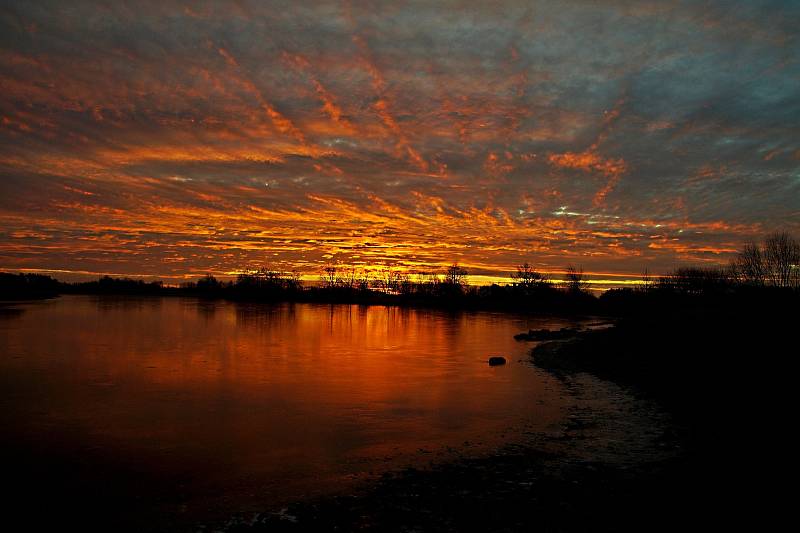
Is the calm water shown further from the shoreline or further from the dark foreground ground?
the dark foreground ground

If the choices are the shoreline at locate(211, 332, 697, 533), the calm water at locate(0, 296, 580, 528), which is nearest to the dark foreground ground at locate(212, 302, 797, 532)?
the shoreline at locate(211, 332, 697, 533)

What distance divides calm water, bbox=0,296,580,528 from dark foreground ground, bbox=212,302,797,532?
129cm

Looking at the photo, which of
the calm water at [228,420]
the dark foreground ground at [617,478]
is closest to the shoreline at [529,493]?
the dark foreground ground at [617,478]

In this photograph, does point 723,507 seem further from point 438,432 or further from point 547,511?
point 438,432

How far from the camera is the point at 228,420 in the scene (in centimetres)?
2009

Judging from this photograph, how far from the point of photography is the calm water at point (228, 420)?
12.9 metres

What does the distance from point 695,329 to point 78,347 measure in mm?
45752

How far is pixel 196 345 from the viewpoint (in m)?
45.2

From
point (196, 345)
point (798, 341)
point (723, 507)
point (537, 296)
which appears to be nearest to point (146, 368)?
point (196, 345)

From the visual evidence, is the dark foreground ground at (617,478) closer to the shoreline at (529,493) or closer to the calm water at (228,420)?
the shoreline at (529,493)

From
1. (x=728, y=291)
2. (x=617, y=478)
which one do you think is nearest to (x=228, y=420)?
(x=617, y=478)

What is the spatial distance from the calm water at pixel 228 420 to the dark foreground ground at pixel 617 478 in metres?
1.29

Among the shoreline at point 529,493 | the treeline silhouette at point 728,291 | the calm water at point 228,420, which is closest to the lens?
the shoreline at point 529,493

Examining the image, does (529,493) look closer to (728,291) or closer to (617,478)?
(617,478)
